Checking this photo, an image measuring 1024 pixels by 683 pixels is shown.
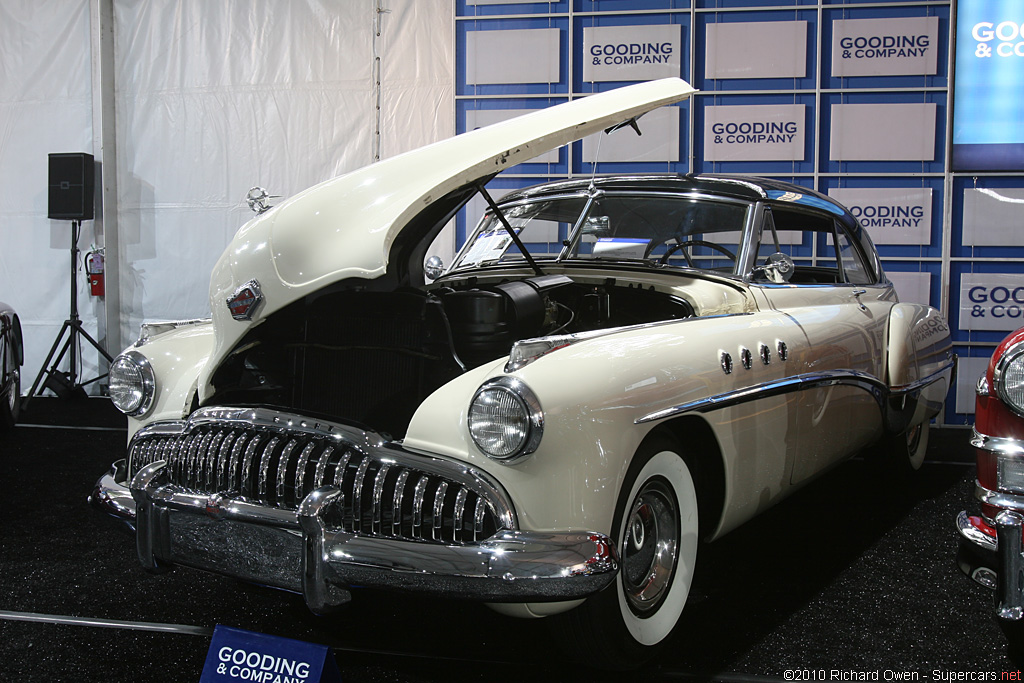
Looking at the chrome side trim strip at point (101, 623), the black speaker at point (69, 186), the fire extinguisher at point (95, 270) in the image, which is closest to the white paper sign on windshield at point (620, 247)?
the chrome side trim strip at point (101, 623)

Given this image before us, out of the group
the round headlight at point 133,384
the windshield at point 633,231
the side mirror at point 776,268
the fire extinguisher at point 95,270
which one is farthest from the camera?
the fire extinguisher at point 95,270

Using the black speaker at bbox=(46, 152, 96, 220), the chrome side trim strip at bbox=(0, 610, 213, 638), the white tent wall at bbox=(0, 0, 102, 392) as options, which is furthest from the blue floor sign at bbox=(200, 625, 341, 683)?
the white tent wall at bbox=(0, 0, 102, 392)

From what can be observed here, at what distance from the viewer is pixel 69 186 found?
672 centimetres

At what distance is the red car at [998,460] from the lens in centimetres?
187

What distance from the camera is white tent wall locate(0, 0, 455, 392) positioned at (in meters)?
6.56

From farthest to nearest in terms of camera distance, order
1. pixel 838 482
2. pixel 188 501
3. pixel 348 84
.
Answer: pixel 348 84, pixel 838 482, pixel 188 501

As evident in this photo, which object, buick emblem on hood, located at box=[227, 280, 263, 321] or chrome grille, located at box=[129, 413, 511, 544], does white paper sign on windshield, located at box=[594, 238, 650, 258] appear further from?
chrome grille, located at box=[129, 413, 511, 544]

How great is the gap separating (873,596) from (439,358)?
1.59 metres

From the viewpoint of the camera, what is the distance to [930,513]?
3543mm

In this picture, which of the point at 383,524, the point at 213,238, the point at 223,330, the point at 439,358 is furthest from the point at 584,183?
the point at 213,238

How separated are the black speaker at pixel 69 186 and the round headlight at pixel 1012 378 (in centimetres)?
680

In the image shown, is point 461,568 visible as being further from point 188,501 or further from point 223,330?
point 223,330

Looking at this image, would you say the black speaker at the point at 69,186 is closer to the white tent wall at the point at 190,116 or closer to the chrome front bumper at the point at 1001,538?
the white tent wall at the point at 190,116

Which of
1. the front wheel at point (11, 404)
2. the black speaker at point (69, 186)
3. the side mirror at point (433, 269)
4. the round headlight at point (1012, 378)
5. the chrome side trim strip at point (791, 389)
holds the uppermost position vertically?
the black speaker at point (69, 186)
